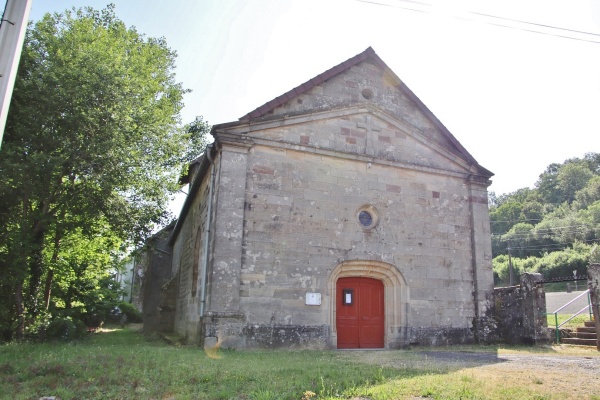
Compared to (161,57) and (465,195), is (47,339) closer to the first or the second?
(161,57)

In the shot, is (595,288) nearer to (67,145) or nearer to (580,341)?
(580,341)

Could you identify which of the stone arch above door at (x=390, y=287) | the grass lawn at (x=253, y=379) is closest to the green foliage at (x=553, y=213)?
the stone arch above door at (x=390, y=287)

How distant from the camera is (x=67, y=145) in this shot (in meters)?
12.2

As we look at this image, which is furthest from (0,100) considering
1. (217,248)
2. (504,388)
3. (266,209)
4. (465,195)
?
(465,195)

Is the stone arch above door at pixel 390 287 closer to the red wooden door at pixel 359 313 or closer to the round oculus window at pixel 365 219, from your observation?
the red wooden door at pixel 359 313

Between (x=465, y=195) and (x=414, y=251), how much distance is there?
10.2 feet

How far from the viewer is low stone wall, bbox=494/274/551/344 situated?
12680mm

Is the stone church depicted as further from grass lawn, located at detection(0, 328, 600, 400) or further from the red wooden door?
grass lawn, located at detection(0, 328, 600, 400)

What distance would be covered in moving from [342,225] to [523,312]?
6126 millimetres

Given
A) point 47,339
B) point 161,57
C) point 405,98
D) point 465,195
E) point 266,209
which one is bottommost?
point 47,339

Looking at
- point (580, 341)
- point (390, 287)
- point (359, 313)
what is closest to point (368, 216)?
point (390, 287)

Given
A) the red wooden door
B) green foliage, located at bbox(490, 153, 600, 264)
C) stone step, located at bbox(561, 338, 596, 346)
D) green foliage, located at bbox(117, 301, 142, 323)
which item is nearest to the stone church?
the red wooden door

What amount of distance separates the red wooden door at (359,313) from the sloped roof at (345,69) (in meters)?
5.48

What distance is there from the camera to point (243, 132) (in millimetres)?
12180
